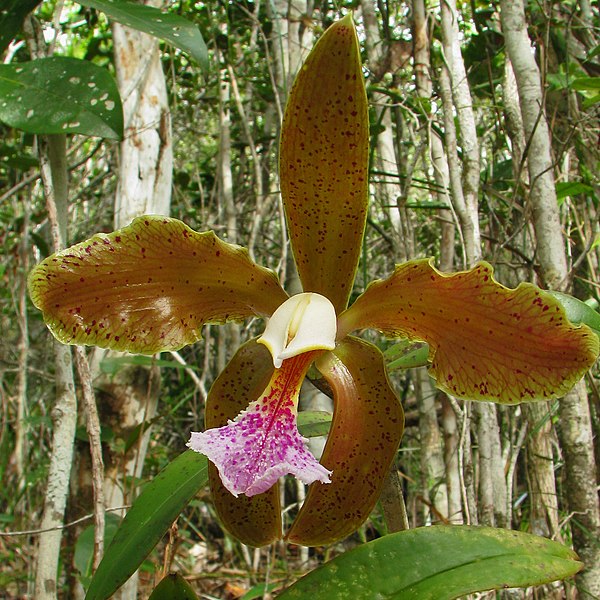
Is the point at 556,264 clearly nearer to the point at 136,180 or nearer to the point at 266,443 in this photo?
the point at 266,443

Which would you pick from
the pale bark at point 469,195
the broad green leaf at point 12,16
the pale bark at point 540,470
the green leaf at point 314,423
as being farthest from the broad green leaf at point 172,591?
the broad green leaf at point 12,16

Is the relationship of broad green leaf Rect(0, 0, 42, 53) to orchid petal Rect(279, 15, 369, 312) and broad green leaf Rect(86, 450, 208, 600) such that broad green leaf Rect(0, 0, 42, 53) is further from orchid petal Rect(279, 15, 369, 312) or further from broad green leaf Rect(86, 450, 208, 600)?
broad green leaf Rect(86, 450, 208, 600)

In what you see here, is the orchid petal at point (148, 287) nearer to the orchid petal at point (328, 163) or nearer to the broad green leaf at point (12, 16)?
the orchid petal at point (328, 163)

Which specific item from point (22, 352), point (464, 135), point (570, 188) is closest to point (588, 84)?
point (570, 188)

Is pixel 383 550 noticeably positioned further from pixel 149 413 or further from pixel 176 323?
pixel 149 413

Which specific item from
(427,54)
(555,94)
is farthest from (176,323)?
(555,94)
